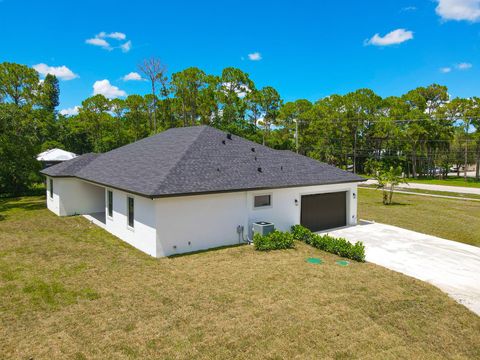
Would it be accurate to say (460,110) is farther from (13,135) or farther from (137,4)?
(13,135)

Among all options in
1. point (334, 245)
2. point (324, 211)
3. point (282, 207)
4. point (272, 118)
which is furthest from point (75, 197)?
point (272, 118)

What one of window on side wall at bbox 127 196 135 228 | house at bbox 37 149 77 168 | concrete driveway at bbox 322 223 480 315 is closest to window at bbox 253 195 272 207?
concrete driveway at bbox 322 223 480 315

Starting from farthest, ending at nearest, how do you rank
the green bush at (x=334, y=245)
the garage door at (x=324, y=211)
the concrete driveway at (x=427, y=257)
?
1. the garage door at (x=324, y=211)
2. the green bush at (x=334, y=245)
3. the concrete driveway at (x=427, y=257)

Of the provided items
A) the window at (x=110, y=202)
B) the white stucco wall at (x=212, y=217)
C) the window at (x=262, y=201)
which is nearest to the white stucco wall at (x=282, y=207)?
the white stucco wall at (x=212, y=217)

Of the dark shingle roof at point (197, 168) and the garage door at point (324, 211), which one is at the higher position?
the dark shingle roof at point (197, 168)

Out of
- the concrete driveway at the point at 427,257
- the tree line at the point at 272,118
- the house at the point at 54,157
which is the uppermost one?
the tree line at the point at 272,118

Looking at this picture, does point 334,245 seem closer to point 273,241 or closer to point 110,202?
point 273,241

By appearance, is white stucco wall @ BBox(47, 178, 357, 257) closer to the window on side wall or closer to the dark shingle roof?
the window on side wall

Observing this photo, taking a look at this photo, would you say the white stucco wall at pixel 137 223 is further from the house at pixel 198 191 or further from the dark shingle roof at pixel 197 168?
the dark shingle roof at pixel 197 168
